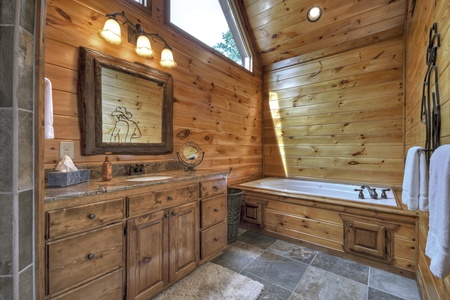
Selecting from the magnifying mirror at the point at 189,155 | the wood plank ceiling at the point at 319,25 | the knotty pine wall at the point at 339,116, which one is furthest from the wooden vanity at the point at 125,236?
the wood plank ceiling at the point at 319,25

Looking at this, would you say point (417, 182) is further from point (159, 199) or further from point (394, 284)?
point (159, 199)

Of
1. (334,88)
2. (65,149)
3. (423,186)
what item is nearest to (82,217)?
(65,149)

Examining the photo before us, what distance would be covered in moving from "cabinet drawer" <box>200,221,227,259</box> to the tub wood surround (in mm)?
1790

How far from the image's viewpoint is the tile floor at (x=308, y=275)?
1.53m

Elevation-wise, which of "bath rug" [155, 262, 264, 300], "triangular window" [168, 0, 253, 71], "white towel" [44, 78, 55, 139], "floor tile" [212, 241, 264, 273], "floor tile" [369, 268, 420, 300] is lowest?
"floor tile" [369, 268, 420, 300]

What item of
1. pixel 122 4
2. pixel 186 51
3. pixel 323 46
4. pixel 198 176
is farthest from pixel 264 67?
pixel 198 176

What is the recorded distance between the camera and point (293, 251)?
2168 millimetres

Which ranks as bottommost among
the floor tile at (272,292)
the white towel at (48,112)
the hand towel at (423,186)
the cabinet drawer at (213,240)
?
the floor tile at (272,292)

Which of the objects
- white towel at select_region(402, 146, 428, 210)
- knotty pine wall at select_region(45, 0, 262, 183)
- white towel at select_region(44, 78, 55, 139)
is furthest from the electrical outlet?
white towel at select_region(402, 146, 428, 210)

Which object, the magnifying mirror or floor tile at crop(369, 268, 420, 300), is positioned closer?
floor tile at crop(369, 268, 420, 300)

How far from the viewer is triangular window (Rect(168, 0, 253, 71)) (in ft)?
7.48

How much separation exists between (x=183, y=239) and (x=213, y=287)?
44 cm

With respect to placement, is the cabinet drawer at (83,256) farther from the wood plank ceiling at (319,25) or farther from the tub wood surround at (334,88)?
the wood plank ceiling at (319,25)

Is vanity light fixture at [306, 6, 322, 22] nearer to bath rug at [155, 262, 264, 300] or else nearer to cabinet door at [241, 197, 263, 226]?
cabinet door at [241, 197, 263, 226]
